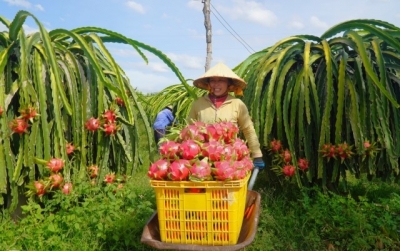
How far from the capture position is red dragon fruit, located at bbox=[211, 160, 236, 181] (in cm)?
168

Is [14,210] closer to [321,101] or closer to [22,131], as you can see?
[22,131]

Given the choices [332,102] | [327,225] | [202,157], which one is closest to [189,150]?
[202,157]

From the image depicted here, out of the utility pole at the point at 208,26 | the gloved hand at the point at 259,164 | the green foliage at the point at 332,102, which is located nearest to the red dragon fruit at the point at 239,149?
the gloved hand at the point at 259,164

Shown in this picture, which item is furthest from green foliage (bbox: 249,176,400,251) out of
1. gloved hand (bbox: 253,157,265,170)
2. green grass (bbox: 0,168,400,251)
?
gloved hand (bbox: 253,157,265,170)

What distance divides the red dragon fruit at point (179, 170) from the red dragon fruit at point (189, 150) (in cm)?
5

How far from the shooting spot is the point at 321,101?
10.8 ft

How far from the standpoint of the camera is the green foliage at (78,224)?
2660mm

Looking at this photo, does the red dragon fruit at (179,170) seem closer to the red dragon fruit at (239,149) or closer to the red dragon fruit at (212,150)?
the red dragon fruit at (212,150)

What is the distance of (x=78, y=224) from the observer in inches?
107

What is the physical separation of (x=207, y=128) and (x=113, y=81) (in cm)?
166

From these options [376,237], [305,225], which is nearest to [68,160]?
[305,225]

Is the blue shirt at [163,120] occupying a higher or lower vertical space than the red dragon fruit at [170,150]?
higher

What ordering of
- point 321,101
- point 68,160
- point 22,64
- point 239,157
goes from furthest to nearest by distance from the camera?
point 321,101 < point 68,160 < point 22,64 < point 239,157

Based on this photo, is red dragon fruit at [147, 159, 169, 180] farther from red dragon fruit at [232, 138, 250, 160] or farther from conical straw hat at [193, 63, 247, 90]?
conical straw hat at [193, 63, 247, 90]
